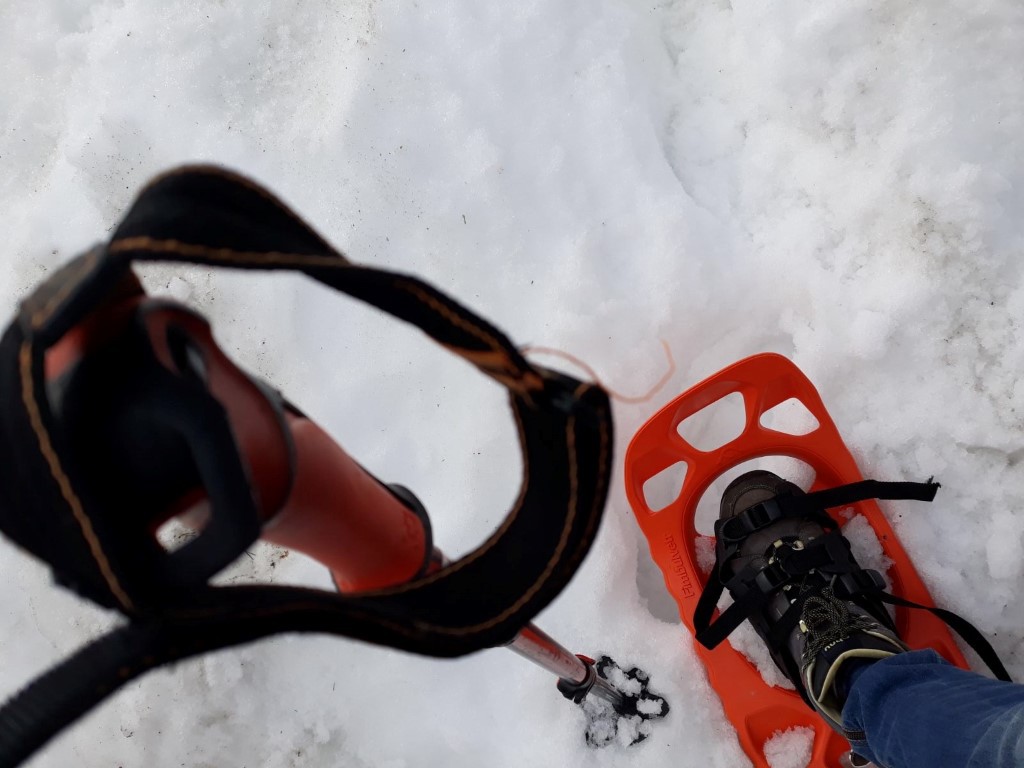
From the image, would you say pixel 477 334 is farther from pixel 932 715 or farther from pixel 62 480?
pixel 932 715

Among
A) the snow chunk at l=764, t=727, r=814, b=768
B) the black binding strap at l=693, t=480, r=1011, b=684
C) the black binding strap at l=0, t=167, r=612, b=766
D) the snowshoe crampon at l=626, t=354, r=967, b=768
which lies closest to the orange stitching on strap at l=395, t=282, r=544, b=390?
the black binding strap at l=0, t=167, r=612, b=766

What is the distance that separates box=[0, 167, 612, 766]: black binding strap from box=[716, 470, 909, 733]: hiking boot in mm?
Answer: 634

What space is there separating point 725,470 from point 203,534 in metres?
0.88

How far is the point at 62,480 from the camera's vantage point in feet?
1.38

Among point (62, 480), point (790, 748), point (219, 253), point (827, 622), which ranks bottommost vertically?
point (790, 748)

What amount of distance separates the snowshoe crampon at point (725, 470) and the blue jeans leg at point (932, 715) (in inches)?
6.8

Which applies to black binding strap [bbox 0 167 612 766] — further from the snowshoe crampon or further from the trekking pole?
the snowshoe crampon

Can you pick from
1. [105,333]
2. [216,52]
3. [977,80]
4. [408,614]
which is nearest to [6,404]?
[105,333]

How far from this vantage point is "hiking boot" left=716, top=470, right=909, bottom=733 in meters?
0.99

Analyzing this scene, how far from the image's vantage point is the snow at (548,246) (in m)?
1.09

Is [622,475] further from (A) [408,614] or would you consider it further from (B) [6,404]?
(B) [6,404]

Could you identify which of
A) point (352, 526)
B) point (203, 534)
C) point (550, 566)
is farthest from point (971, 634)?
point (203, 534)

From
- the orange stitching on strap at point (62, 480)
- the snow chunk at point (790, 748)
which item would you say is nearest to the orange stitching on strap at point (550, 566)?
the orange stitching on strap at point (62, 480)

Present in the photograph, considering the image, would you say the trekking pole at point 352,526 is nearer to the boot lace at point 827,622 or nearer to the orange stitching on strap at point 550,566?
the orange stitching on strap at point 550,566
